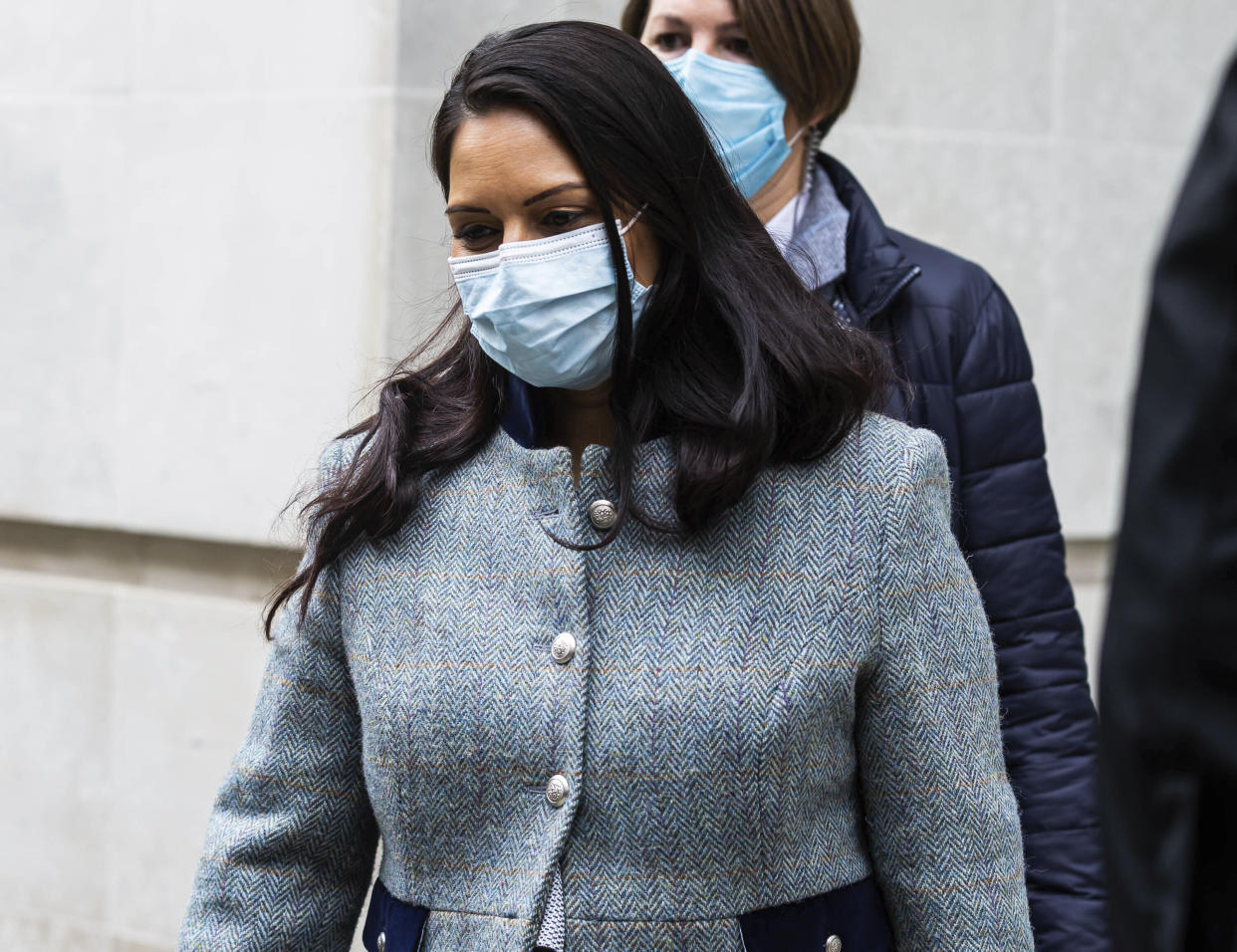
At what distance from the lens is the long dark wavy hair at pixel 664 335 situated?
2000mm

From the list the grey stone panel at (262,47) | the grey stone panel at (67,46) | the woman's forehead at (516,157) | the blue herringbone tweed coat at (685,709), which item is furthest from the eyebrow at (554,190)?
the grey stone panel at (67,46)

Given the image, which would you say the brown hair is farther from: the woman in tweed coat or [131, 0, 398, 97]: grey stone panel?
[131, 0, 398, 97]: grey stone panel

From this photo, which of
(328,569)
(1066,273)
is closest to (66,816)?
(328,569)

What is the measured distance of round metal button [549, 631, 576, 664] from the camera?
198cm

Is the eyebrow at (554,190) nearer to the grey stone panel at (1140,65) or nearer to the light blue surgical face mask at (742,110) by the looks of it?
the light blue surgical face mask at (742,110)

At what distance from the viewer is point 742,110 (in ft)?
8.81

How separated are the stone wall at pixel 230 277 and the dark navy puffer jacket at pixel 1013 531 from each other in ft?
5.83

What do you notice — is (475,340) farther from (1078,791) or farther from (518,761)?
(1078,791)

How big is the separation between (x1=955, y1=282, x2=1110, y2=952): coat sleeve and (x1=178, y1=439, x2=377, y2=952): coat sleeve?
3.14 ft

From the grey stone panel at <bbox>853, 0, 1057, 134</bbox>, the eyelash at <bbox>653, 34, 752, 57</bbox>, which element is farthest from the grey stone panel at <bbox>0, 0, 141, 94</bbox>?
the eyelash at <bbox>653, 34, 752, 57</bbox>

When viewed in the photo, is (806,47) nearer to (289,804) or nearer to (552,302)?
(552,302)

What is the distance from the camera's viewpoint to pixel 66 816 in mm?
4730

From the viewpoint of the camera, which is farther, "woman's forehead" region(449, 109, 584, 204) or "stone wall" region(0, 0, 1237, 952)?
"stone wall" region(0, 0, 1237, 952)

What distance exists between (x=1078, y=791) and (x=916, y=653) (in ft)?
1.94
